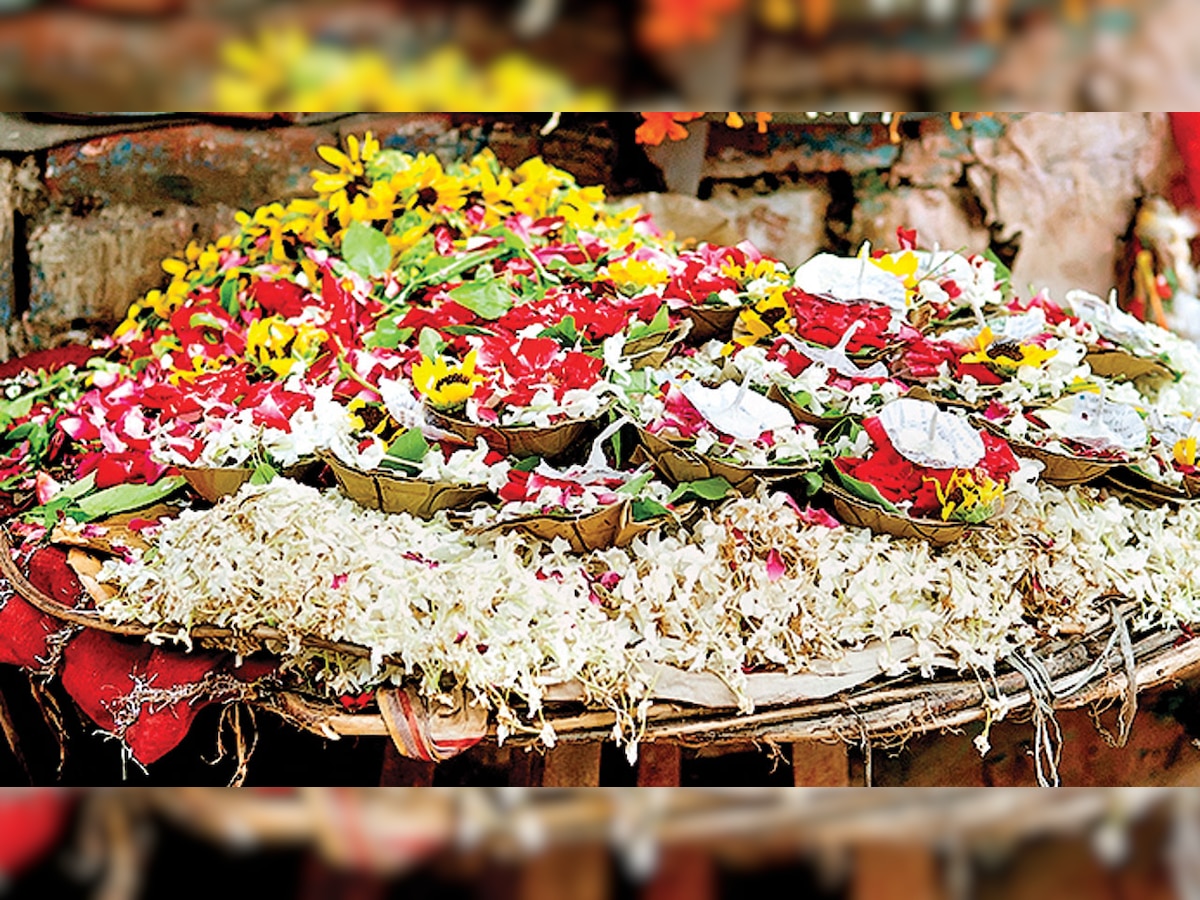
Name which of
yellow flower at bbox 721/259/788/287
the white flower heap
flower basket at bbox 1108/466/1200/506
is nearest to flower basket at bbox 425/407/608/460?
the white flower heap

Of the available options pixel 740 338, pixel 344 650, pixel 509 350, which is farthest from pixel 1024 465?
pixel 344 650

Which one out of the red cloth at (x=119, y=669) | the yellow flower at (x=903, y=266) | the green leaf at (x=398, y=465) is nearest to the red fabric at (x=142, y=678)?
the red cloth at (x=119, y=669)

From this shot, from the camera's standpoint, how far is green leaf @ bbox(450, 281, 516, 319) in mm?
1458

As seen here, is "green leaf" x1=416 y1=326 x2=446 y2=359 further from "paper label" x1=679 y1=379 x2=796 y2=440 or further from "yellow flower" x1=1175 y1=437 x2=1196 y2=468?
"yellow flower" x1=1175 y1=437 x2=1196 y2=468

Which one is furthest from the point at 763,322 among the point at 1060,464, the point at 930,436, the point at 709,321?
the point at 1060,464

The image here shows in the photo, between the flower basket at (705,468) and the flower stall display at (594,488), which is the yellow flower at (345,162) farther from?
the flower basket at (705,468)

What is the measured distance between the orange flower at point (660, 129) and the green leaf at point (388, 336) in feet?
1.35

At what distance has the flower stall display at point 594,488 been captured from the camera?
3.55 ft

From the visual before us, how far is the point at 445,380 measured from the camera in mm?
1327

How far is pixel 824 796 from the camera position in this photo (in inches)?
26.0

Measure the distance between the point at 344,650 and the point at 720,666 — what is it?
Answer: 38 centimetres

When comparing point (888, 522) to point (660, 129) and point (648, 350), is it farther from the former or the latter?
point (660, 129)

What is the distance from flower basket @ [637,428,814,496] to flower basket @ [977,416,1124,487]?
10.7 inches
